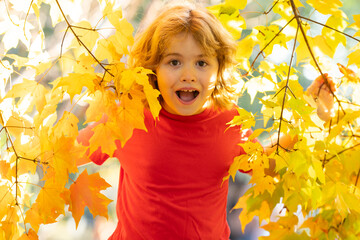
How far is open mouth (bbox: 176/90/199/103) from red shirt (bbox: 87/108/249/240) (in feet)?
0.36

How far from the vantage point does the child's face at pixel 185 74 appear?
1.20 meters

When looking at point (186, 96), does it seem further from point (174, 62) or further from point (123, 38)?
point (123, 38)

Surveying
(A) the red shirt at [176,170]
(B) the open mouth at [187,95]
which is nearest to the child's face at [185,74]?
(B) the open mouth at [187,95]

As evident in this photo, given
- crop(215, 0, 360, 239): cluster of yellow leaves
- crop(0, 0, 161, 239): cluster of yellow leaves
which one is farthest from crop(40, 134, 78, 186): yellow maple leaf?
crop(215, 0, 360, 239): cluster of yellow leaves

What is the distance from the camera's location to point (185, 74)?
119 cm

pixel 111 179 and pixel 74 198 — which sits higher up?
pixel 74 198

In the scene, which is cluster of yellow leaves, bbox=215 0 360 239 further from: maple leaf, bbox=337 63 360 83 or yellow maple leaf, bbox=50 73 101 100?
yellow maple leaf, bbox=50 73 101 100

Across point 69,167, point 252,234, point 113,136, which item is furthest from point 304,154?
point 252,234

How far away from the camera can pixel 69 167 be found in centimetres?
90

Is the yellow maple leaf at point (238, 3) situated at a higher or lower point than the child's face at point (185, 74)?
higher

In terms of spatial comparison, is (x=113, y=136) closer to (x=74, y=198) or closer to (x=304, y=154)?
(x=74, y=198)

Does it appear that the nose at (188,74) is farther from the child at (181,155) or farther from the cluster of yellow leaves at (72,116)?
the cluster of yellow leaves at (72,116)

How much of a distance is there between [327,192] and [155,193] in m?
0.59

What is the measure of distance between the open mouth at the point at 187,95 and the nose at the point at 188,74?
64mm
